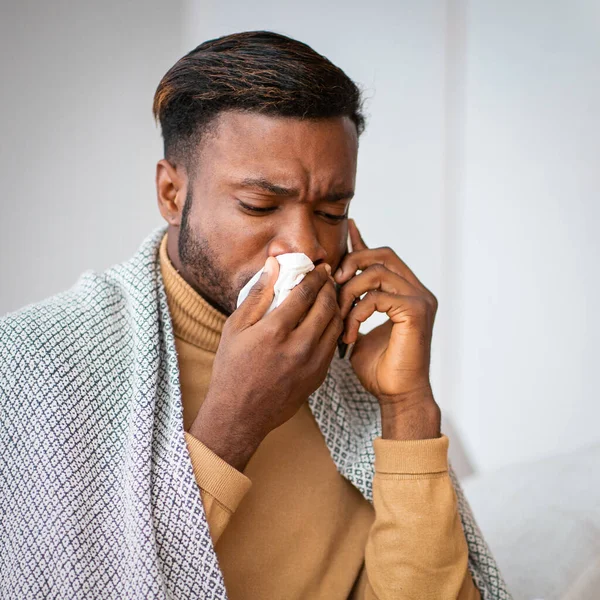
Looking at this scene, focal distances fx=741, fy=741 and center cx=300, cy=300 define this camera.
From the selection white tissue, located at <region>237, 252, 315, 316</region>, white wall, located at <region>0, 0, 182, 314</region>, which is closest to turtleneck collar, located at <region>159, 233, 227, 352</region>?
white tissue, located at <region>237, 252, 315, 316</region>

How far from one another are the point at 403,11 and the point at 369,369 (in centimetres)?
183

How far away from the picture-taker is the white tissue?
3.79 ft

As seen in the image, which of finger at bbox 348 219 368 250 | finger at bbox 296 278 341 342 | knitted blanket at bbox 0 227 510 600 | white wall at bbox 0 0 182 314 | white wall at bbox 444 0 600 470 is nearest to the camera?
knitted blanket at bbox 0 227 510 600

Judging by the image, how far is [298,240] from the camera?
1210mm

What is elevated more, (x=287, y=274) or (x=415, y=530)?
(x=287, y=274)

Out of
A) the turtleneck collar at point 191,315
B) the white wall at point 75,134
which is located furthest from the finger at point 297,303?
the white wall at point 75,134

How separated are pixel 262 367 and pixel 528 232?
1.79 meters

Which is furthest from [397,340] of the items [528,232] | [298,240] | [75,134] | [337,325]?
[528,232]

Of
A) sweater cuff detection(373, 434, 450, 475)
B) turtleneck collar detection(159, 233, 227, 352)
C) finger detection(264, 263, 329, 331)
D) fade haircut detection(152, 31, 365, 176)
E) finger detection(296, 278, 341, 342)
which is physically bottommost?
sweater cuff detection(373, 434, 450, 475)

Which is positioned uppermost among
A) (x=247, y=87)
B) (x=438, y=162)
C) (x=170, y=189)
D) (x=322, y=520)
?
(x=247, y=87)

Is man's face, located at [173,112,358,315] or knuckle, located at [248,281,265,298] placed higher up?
man's face, located at [173,112,358,315]

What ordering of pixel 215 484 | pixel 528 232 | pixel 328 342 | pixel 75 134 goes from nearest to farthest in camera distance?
pixel 215 484
pixel 328 342
pixel 75 134
pixel 528 232

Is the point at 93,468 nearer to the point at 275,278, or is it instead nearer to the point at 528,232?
the point at 275,278

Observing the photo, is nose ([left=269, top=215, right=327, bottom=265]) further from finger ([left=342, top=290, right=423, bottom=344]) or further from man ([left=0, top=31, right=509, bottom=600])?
finger ([left=342, top=290, right=423, bottom=344])
